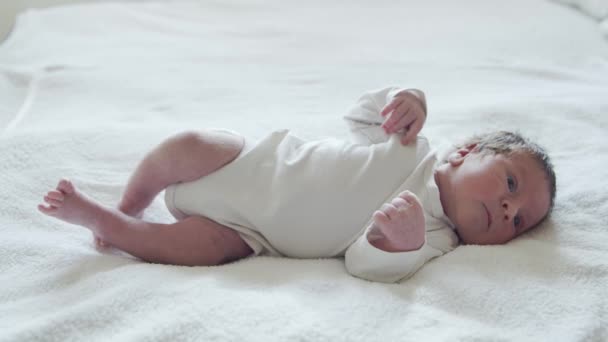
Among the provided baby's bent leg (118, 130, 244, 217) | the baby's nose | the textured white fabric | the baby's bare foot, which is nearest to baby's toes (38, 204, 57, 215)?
the baby's bare foot

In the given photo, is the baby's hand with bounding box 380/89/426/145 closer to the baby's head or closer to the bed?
the baby's head

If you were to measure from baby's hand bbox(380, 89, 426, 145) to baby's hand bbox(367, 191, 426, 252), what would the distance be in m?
0.20

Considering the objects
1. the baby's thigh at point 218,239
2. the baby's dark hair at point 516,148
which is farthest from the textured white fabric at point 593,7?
the baby's thigh at point 218,239

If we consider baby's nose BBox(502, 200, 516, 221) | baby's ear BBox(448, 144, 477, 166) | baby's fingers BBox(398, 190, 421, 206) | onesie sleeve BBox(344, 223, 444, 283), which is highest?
baby's ear BBox(448, 144, 477, 166)

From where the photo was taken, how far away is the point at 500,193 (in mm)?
961

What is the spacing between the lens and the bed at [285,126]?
735mm

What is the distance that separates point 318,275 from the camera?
85cm

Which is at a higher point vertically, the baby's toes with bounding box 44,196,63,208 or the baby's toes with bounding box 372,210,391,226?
the baby's toes with bounding box 44,196,63,208

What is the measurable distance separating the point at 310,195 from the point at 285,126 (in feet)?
1.26

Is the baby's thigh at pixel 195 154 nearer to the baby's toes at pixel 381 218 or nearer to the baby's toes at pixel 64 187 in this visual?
the baby's toes at pixel 64 187

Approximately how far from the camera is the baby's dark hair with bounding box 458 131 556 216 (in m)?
0.97

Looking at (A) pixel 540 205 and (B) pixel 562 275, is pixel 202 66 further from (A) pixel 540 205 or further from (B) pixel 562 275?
(B) pixel 562 275

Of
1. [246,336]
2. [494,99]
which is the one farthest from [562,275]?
[494,99]

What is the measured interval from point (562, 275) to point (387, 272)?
0.24 meters
